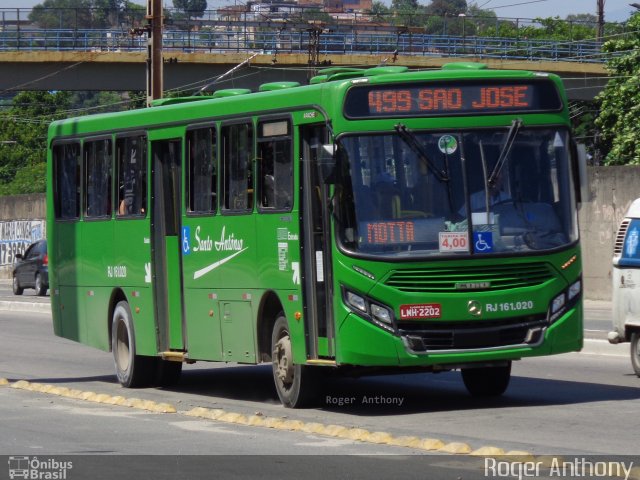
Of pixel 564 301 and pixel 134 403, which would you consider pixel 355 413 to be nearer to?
pixel 564 301

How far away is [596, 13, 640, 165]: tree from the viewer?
4369 cm

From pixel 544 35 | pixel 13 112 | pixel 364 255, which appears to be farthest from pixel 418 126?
pixel 544 35

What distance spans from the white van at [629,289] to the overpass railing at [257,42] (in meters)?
39.7

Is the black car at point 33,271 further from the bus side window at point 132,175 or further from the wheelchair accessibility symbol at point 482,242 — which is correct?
the wheelchair accessibility symbol at point 482,242

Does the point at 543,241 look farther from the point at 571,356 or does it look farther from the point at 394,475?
the point at 571,356

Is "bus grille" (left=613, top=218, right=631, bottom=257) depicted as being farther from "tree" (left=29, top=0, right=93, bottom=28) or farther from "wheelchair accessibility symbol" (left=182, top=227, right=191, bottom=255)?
"tree" (left=29, top=0, right=93, bottom=28)

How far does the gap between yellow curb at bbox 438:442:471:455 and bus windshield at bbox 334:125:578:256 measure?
8.99ft

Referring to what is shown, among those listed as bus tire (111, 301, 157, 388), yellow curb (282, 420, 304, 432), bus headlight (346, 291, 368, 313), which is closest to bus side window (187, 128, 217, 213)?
bus tire (111, 301, 157, 388)

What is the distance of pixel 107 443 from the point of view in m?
11.3

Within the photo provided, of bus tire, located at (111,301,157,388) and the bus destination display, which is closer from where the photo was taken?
the bus destination display

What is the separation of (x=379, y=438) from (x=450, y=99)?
367cm

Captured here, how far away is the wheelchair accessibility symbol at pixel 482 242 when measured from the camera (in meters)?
12.6

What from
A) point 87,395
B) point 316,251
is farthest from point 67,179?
point 316,251

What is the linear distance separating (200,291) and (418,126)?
395 cm
